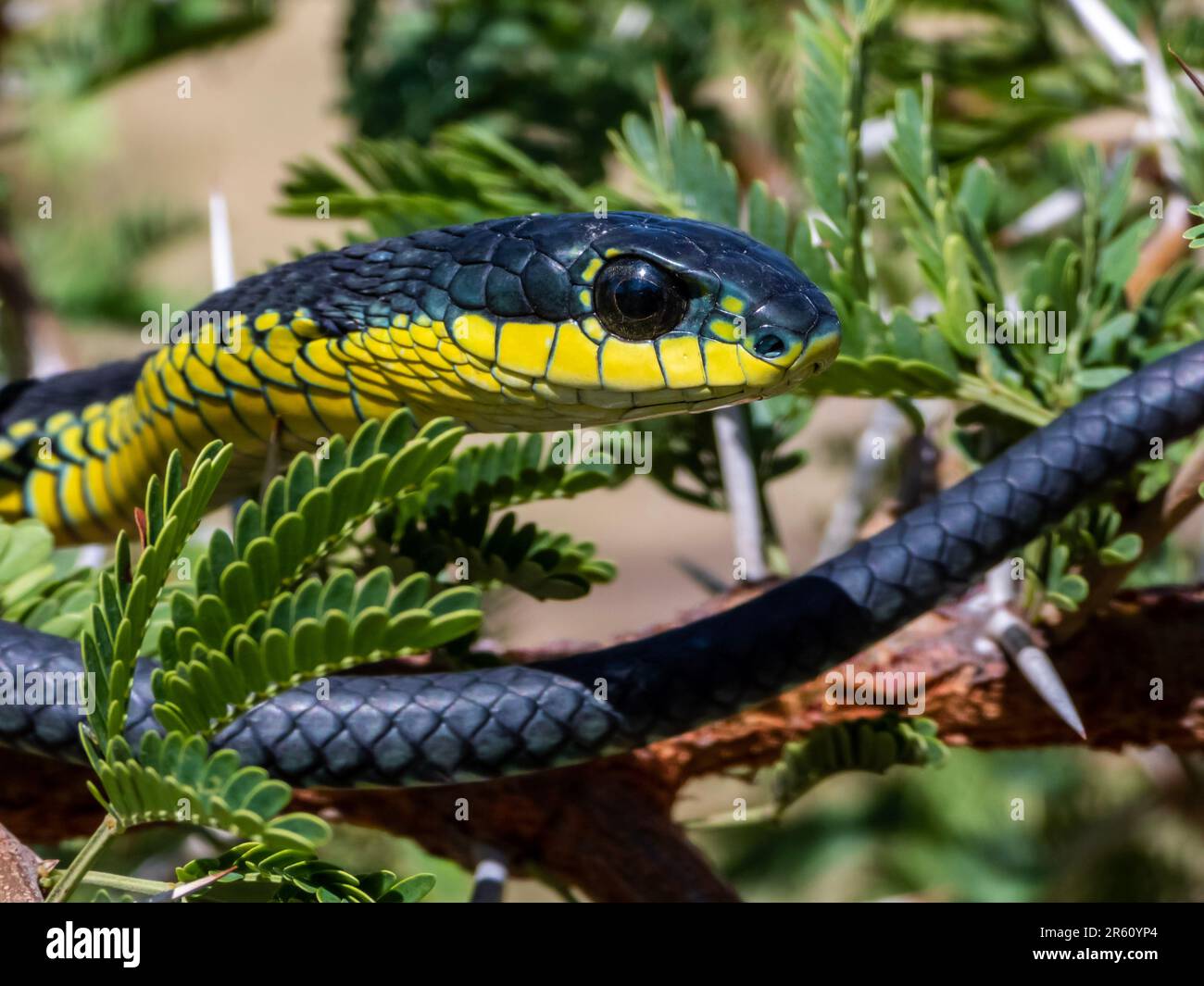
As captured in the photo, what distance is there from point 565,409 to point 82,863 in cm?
83

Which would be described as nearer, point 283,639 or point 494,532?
point 283,639

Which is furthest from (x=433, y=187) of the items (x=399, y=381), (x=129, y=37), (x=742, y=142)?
(x=129, y=37)

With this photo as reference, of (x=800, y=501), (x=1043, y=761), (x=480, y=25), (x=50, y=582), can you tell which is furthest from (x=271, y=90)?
(x=50, y=582)

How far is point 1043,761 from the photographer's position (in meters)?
3.81

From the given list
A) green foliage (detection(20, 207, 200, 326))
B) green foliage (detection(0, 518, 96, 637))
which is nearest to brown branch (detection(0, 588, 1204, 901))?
green foliage (detection(0, 518, 96, 637))

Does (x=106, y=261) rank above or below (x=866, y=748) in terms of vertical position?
above

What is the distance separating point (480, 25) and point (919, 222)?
1.94m

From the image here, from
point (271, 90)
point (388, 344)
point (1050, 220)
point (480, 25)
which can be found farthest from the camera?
point (271, 90)

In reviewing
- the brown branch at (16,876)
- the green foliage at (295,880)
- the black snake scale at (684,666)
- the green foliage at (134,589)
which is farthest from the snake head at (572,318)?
the brown branch at (16,876)

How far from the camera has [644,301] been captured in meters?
1.67

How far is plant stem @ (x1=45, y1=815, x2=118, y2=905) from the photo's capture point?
1168 mm

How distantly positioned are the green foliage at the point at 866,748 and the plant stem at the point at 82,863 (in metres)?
0.89

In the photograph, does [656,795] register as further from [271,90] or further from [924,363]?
[271,90]

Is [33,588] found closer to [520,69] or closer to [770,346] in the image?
[770,346]
